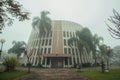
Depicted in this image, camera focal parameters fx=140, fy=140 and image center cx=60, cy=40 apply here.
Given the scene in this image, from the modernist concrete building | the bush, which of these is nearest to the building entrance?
the modernist concrete building

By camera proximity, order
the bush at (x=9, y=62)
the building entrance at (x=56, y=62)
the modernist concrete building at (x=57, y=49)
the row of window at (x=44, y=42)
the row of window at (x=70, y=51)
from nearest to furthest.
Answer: the bush at (x=9, y=62) < the building entrance at (x=56, y=62) < the modernist concrete building at (x=57, y=49) < the row of window at (x=70, y=51) < the row of window at (x=44, y=42)

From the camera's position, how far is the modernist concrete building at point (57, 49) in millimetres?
49438

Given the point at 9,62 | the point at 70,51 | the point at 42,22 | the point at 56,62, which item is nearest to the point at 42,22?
the point at 42,22

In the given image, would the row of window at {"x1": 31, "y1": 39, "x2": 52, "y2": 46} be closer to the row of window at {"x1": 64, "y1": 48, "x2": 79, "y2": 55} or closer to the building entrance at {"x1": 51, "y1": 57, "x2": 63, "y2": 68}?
the row of window at {"x1": 64, "y1": 48, "x2": 79, "y2": 55}

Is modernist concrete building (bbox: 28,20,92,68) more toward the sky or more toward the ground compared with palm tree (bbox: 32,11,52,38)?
more toward the ground

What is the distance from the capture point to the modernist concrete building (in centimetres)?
4944

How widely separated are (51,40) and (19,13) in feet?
134

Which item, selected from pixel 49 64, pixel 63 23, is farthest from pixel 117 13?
pixel 63 23

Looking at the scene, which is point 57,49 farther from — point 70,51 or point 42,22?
point 42,22

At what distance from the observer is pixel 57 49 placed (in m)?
52.5

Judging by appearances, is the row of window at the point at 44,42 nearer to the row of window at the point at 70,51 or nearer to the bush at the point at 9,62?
the row of window at the point at 70,51

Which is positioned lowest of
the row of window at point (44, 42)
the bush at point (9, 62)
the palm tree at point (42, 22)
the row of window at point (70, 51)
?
the bush at point (9, 62)

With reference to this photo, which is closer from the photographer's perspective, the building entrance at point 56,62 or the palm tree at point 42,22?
the palm tree at point 42,22

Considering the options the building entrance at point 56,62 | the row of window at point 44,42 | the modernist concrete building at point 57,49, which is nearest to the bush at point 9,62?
the modernist concrete building at point 57,49
